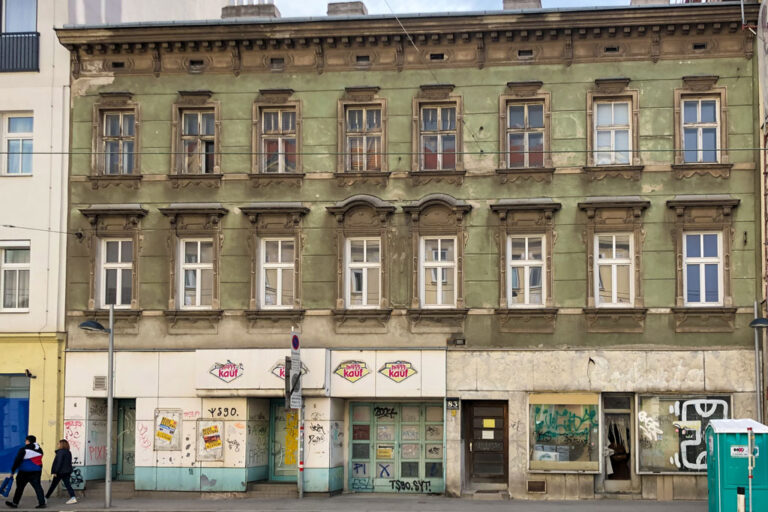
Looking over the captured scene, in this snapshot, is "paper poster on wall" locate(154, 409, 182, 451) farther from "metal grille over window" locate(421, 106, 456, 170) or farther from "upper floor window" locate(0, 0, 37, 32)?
"upper floor window" locate(0, 0, 37, 32)

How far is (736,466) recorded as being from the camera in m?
20.2

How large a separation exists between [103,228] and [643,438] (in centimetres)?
1412

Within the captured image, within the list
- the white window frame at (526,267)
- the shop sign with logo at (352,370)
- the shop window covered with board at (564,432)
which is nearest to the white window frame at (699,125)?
the white window frame at (526,267)

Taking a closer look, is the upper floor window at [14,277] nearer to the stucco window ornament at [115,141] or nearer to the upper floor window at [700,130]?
the stucco window ornament at [115,141]

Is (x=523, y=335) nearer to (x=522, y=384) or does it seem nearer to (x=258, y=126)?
(x=522, y=384)

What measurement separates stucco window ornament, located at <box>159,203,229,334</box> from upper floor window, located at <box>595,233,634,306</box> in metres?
9.20

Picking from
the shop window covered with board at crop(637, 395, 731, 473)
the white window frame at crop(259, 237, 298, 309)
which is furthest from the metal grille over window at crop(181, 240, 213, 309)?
the shop window covered with board at crop(637, 395, 731, 473)

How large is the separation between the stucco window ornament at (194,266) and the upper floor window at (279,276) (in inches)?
44.5

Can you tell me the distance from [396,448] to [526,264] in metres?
5.54

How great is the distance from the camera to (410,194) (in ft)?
89.6

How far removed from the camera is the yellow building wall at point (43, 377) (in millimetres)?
27844

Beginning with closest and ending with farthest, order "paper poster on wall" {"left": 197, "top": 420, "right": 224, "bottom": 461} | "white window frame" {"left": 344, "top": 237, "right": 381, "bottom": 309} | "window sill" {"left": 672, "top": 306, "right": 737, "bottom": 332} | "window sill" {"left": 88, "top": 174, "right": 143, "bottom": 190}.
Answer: "window sill" {"left": 672, "top": 306, "right": 737, "bottom": 332} → "paper poster on wall" {"left": 197, "top": 420, "right": 224, "bottom": 461} → "white window frame" {"left": 344, "top": 237, "right": 381, "bottom": 309} → "window sill" {"left": 88, "top": 174, "right": 143, "bottom": 190}

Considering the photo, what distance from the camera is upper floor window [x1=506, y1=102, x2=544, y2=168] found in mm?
27188

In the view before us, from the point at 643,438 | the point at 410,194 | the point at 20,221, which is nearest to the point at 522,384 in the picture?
the point at 643,438
